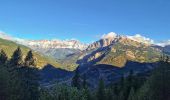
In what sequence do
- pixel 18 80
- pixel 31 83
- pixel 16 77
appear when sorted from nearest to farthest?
pixel 18 80, pixel 16 77, pixel 31 83

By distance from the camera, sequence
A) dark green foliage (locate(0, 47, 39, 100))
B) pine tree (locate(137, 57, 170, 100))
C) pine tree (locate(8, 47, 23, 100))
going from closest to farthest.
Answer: pine tree (locate(137, 57, 170, 100)) < dark green foliage (locate(0, 47, 39, 100)) < pine tree (locate(8, 47, 23, 100))

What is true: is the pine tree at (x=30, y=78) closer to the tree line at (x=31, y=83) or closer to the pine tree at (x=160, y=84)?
the tree line at (x=31, y=83)

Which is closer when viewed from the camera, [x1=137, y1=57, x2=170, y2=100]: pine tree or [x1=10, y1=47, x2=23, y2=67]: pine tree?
[x1=137, y1=57, x2=170, y2=100]: pine tree

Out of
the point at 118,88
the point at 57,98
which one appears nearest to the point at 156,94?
the point at 57,98

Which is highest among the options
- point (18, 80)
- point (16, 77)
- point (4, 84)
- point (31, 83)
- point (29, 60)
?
point (29, 60)

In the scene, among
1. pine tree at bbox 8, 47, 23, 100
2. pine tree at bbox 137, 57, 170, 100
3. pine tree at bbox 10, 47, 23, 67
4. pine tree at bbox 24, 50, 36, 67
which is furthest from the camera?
pine tree at bbox 24, 50, 36, 67

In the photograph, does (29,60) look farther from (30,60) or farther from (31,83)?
(31,83)

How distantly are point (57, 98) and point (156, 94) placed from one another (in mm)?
27231

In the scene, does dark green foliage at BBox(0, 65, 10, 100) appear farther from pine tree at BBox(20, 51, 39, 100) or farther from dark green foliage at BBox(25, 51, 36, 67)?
dark green foliage at BBox(25, 51, 36, 67)

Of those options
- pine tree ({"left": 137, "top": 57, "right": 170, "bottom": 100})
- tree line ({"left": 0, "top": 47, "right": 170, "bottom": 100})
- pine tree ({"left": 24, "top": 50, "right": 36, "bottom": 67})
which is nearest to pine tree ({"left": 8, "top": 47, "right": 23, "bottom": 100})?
tree line ({"left": 0, "top": 47, "right": 170, "bottom": 100})

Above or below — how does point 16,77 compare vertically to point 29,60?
below

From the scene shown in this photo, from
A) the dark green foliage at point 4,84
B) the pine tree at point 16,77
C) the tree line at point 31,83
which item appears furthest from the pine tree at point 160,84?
the dark green foliage at point 4,84

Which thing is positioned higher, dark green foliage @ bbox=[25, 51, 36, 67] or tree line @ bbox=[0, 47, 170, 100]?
dark green foliage @ bbox=[25, 51, 36, 67]

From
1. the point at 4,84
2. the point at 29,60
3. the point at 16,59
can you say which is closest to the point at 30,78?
the point at 29,60
